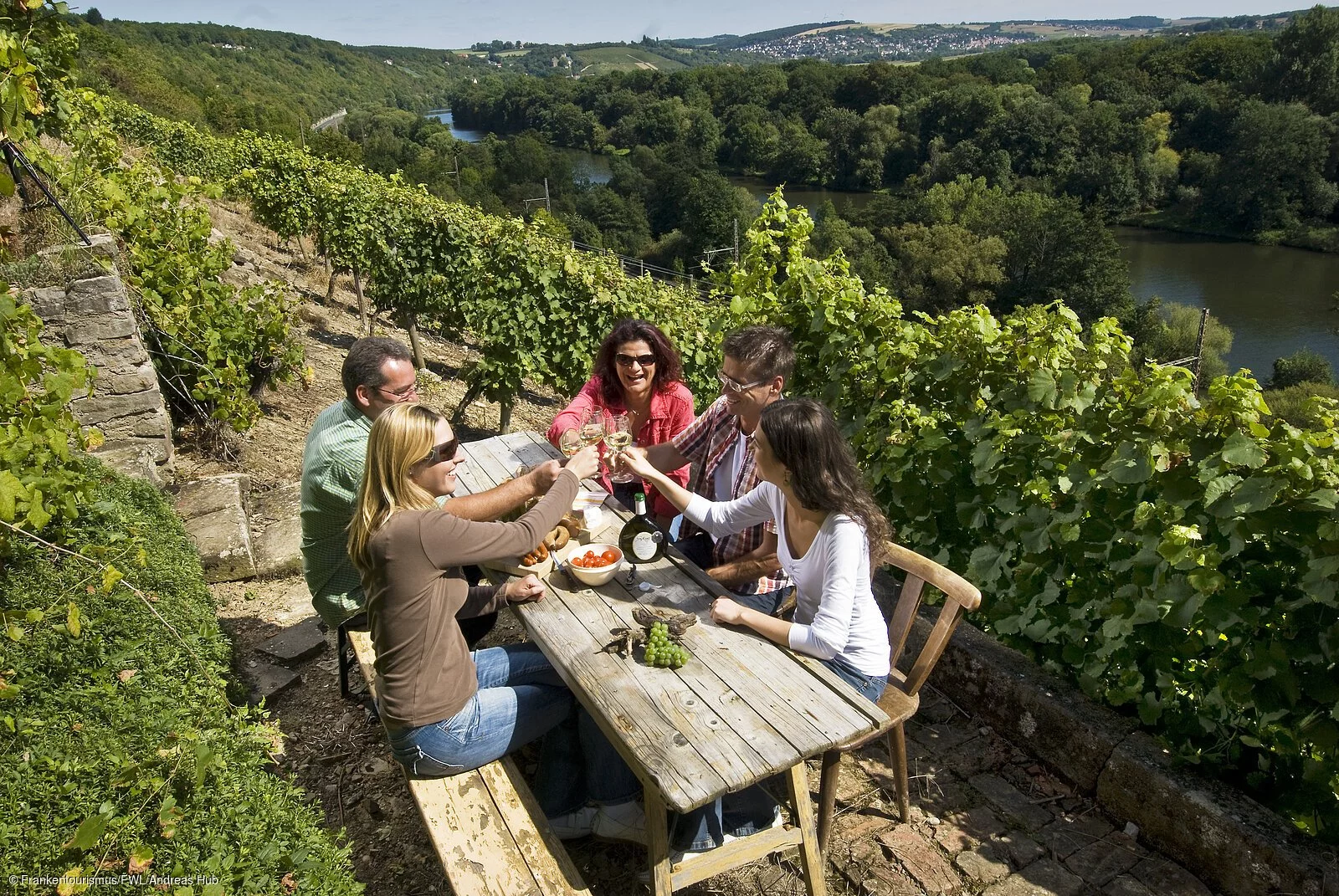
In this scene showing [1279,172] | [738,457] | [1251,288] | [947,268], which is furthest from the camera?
[1279,172]

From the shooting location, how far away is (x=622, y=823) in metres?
2.59

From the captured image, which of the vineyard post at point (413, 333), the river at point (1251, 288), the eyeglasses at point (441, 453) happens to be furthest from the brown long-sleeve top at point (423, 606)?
the river at point (1251, 288)

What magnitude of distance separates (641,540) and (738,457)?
696 mm

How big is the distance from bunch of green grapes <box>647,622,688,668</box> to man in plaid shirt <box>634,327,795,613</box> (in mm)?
601

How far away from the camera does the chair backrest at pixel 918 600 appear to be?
251cm

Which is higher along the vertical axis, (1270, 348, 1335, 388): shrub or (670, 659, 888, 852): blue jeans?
(670, 659, 888, 852): blue jeans

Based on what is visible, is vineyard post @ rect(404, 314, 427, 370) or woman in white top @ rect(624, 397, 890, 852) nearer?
woman in white top @ rect(624, 397, 890, 852)

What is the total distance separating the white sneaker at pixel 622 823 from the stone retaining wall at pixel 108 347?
3.26 meters

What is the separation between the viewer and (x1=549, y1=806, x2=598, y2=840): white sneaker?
2619mm

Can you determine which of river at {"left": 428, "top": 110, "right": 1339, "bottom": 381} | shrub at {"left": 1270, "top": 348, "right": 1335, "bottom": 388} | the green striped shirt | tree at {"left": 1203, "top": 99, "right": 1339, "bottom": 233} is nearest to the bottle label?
the green striped shirt

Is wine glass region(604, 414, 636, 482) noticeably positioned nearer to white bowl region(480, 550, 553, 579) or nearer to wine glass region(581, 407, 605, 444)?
wine glass region(581, 407, 605, 444)

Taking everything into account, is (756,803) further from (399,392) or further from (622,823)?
(399,392)

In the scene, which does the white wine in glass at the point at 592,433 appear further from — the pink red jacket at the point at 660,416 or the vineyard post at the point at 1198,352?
the vineyard post at the point at 1198,352

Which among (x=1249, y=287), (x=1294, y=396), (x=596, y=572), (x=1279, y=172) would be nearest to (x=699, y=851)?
(x=596, y=572)
